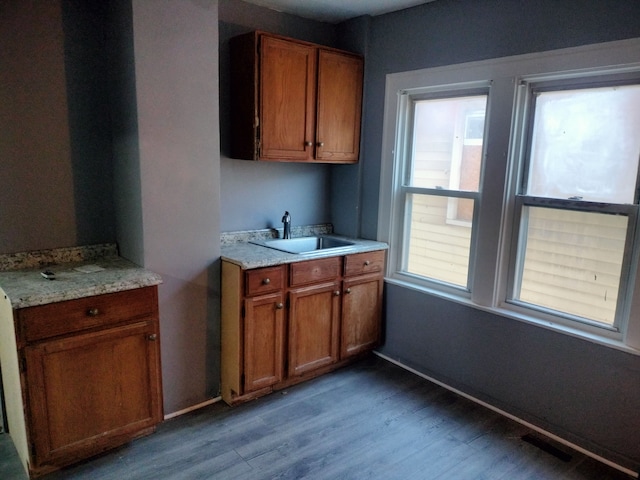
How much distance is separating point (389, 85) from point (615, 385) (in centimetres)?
224

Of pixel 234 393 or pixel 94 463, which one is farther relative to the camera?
pixel 234 393

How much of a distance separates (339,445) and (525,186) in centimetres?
175

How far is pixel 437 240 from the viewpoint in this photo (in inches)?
120

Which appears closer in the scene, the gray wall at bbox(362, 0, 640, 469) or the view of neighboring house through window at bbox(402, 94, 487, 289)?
the gray wall at bbox(362, 0, 640, 469)

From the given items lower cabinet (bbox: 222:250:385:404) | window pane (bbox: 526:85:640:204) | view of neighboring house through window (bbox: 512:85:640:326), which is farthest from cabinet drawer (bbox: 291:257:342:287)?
window pane (bbox: 526:85:640:204)

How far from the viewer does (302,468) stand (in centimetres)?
212

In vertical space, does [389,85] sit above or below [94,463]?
above

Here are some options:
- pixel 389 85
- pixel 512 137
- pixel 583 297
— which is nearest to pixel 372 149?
pixel 389 85

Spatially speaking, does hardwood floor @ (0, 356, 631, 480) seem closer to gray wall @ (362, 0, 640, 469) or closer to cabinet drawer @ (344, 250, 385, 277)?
gray wall @ (362, 0, 640, 469)

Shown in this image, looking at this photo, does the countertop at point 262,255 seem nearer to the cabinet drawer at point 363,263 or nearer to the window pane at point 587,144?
the cabinet drawer at point 363,263

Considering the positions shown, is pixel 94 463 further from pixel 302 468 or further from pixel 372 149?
pixel 372 149

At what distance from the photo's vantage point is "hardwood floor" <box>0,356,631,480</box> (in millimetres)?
2098

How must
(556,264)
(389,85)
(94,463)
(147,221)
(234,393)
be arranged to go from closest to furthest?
(94,463) → (147,221) → (556,264) → (234,393) → (389,85)

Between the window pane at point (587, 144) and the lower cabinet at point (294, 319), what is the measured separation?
1.23 metres
